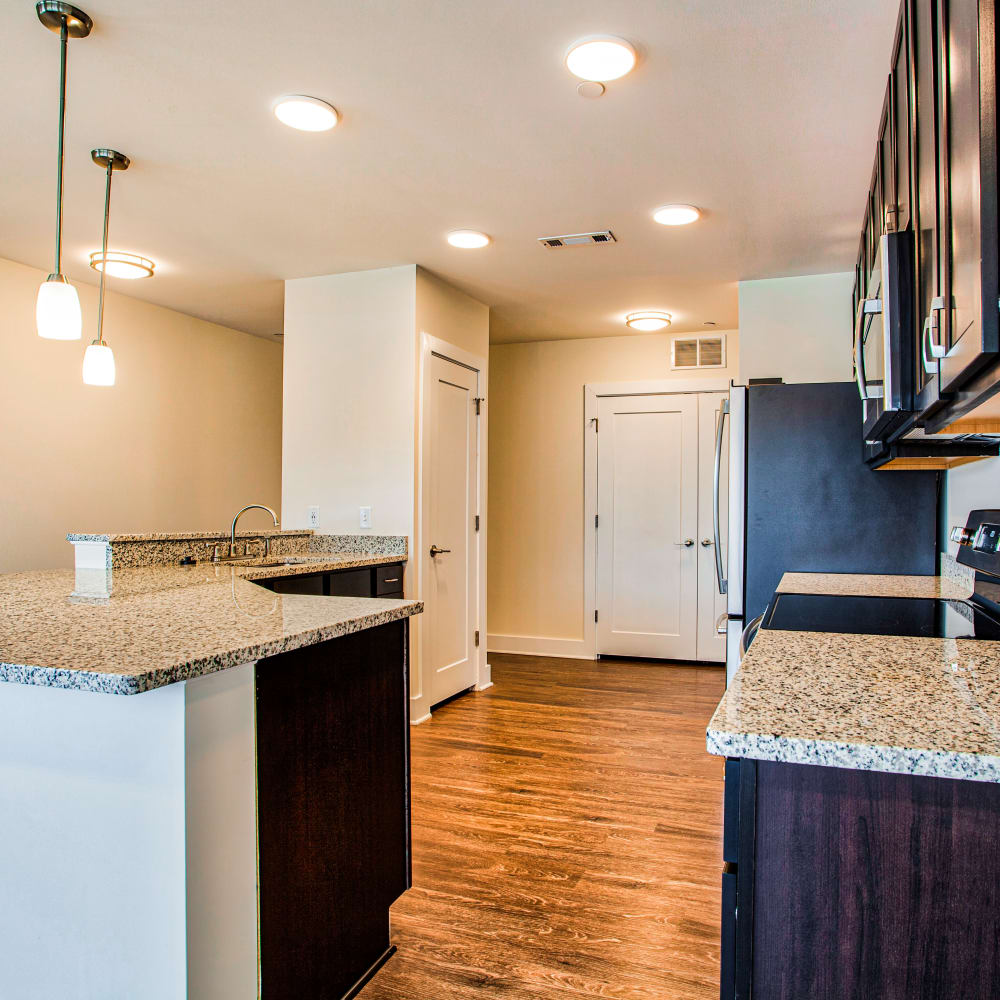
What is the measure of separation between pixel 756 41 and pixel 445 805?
2.68 metres

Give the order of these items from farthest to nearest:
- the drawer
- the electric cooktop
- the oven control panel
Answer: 1. the drawer
2. the oven control panel
3. the electric cooktop

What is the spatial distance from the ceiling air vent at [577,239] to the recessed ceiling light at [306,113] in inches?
52.8

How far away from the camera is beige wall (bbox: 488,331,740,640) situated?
5859 millimetres

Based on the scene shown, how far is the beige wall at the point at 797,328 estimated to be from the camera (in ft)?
13.3

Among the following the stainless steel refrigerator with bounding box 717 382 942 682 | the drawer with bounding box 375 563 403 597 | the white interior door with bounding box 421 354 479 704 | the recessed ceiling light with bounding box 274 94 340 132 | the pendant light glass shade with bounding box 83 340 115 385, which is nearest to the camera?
the recessed ceiling light with bounding box 274 94 340 132

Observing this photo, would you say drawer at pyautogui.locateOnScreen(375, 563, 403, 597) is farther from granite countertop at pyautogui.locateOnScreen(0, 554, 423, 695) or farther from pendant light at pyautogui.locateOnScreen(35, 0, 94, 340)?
pendant light at pyautogui.locateOnScreen(35, 0, 94, 340)

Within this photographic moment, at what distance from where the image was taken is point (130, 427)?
4750mm

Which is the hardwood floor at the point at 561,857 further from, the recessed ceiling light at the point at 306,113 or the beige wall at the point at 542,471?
the recessed ceiling light at the point at 306,113

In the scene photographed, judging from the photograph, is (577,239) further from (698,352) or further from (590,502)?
(590,502)

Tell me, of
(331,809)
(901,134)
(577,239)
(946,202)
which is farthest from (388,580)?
(946,202)

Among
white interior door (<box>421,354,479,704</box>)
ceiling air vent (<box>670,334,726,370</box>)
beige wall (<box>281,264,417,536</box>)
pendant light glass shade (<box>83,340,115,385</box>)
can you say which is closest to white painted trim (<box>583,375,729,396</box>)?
ceiling air vent (<box>670,334,726,370</box>)

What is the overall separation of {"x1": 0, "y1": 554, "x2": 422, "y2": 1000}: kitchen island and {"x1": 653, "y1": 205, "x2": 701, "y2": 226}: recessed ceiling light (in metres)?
2.37

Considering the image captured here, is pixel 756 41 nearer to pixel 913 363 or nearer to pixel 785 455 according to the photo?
pixel 913 363

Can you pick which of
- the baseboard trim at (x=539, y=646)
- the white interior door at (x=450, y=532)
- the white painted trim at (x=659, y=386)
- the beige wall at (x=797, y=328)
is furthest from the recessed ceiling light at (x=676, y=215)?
the baseboard trim at (x=539, y=646)
